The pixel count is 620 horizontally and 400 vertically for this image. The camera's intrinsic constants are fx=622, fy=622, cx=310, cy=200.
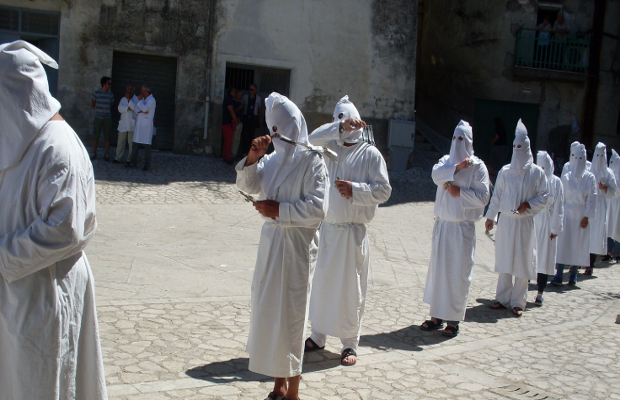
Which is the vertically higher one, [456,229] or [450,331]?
[456,229]

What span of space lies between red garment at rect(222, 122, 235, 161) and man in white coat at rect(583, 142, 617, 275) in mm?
8175

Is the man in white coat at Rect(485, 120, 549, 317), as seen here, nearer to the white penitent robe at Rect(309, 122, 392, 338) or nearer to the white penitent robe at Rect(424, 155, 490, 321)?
the white penitent robe at Rect(424, 155, 490, 321)

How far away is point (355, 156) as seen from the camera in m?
5.54

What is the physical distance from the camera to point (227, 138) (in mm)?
15430

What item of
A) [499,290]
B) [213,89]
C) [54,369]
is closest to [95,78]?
[213,89]

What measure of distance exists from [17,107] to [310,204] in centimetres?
194

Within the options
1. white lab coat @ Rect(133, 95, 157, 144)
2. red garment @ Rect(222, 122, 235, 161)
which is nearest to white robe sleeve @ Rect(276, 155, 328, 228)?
white lab coat @ Rect(133, 95, 157, 144)

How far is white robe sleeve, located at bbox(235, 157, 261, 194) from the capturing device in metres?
4.26

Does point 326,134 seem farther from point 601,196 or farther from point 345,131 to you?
point 601,196

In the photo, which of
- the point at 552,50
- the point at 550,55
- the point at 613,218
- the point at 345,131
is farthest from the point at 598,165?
the point at 552,50

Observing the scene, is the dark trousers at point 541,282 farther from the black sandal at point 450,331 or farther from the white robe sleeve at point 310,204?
the white robe sleeve at point 310,204

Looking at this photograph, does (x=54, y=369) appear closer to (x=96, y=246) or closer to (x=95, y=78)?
(x=96, y=246)

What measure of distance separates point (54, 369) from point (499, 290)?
239 inches

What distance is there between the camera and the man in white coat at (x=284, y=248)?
4.09 m
